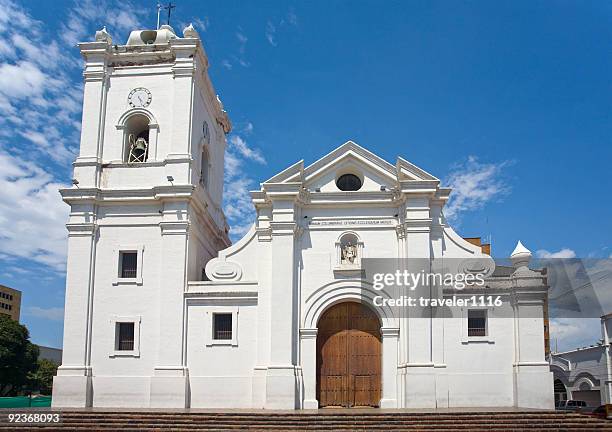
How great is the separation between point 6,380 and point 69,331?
1372 inches

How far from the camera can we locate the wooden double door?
77.4ft

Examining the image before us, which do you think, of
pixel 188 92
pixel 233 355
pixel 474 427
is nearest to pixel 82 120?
pixel 188 92

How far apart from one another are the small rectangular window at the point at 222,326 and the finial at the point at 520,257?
1103 centimetres

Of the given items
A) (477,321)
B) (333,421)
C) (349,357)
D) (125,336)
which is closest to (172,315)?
(125,336)

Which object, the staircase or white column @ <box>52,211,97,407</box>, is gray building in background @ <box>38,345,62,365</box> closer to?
white column @ <box>52,211,97,407</box>

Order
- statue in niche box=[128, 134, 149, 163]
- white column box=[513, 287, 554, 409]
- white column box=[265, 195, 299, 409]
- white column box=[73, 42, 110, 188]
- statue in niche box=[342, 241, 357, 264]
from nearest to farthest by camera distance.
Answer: white column box=[513, 287, 554, 409]
white column box=[265, 195, 299, 409]
statue in niche box=[342, 241, 357, 264]
white column box=[73, 42, 110, 188]
statue in niche box=[128, 134, 149, 163]

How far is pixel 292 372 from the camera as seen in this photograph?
75.5 ft

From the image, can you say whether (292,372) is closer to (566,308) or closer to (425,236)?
(425,236)

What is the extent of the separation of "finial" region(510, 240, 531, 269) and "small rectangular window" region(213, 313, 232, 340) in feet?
36.2

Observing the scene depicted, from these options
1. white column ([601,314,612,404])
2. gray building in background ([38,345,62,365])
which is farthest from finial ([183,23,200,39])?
gray building in background ([38,345,62,365])

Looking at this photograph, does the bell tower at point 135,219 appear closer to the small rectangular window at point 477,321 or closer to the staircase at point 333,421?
the staircase at point 333,421

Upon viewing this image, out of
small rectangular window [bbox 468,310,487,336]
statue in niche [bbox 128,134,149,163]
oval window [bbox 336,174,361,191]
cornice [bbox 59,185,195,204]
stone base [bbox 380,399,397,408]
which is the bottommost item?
stone base [bbox 380,399,397,408]

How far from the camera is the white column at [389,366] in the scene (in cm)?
2319

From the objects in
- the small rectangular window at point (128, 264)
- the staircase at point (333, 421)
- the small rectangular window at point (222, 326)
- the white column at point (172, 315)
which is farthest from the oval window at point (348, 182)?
the staircase at point (333, 421)
